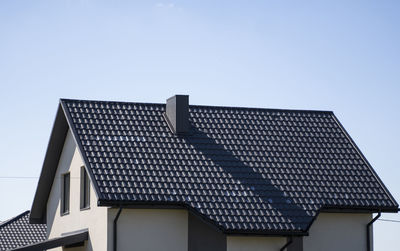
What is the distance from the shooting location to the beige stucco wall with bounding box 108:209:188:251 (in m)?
20.9

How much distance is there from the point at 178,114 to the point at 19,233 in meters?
17.4

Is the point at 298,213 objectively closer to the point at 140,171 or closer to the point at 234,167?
the point at 234,167

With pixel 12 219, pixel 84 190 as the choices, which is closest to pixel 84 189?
pixel 84 190

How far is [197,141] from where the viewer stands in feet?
77.2

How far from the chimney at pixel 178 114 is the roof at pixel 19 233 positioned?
15464 millimetres

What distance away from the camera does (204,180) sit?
22.1m

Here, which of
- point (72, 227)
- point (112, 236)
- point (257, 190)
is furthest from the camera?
point (72, 227)

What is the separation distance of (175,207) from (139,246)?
4.56 feet

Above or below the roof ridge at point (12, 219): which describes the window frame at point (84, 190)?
below

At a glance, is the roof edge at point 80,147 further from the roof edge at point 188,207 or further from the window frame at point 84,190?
the window frame at point 84,190

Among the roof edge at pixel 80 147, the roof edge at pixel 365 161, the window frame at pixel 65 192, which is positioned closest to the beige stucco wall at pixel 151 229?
the roof edge at pixel 80 147

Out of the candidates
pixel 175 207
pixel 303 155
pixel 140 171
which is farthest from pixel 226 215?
pixel 303 155

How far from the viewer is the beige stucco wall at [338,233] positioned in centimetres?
2236

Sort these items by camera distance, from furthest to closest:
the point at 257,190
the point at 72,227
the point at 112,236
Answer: the point at 72,227 < the point at 257,190 < the point at 112,236
